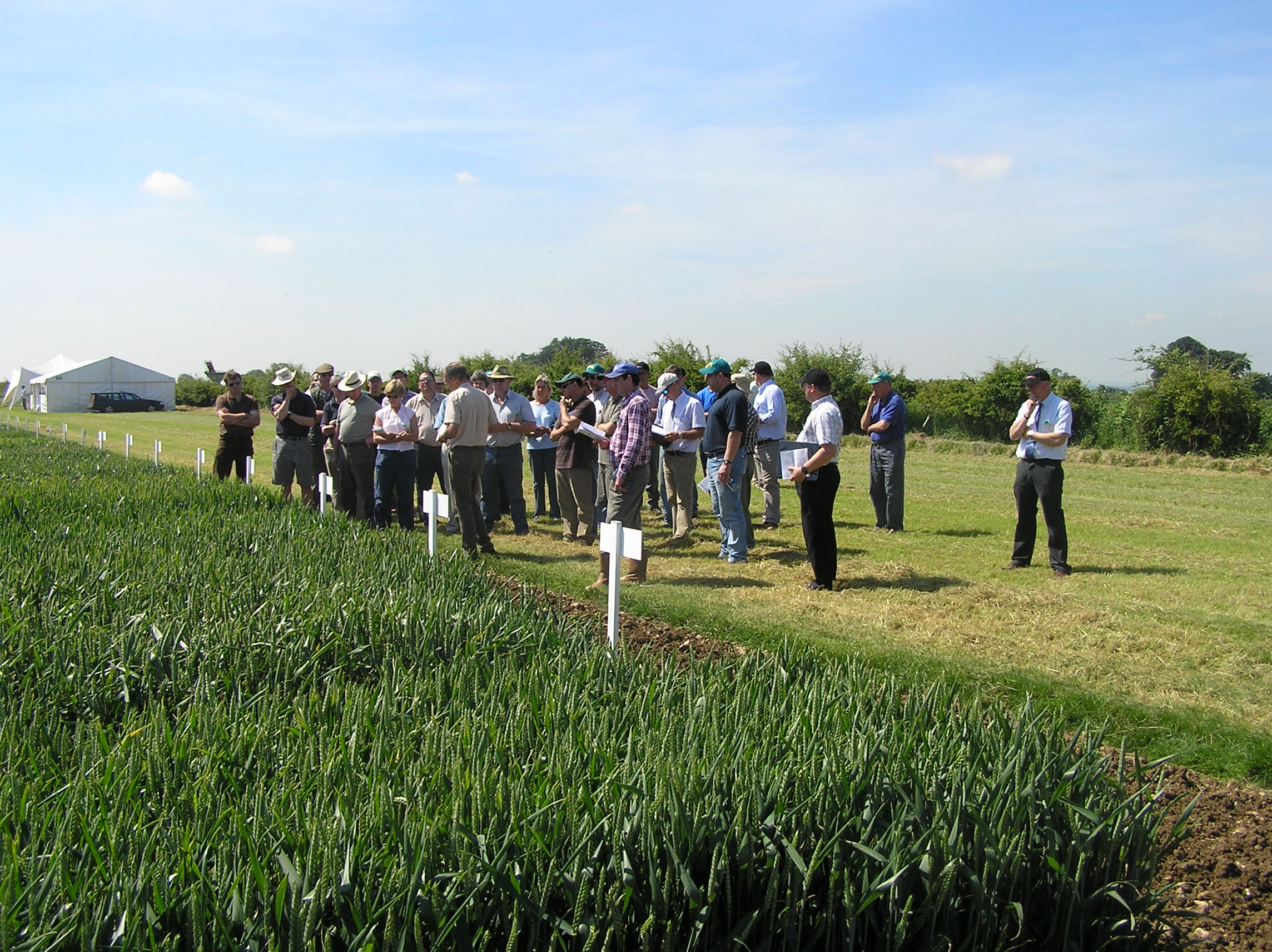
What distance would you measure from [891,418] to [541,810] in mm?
9572

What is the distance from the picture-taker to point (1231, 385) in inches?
986

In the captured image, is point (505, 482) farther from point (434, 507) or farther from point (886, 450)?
point (886, 450)

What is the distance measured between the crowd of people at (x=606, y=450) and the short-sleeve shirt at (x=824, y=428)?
2 cm

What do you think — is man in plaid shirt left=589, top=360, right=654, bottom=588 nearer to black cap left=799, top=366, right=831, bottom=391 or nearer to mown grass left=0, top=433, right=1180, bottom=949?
black cap left=799, top=366, right=831, bottom=391

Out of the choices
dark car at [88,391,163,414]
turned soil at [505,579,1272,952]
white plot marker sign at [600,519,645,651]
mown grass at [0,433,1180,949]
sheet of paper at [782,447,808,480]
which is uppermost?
dark car at [88,391,163,414]

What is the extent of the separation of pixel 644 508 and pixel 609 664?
34.0 feet

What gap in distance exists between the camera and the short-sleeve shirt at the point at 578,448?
35.7 ft

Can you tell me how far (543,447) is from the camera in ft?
41.5

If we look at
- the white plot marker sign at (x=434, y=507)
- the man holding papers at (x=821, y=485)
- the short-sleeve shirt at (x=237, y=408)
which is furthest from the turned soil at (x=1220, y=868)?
the short-sleeve shirt at (x=237, y=408)

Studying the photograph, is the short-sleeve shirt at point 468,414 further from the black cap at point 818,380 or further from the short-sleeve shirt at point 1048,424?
the short-sleeve shirt at point 1048,424

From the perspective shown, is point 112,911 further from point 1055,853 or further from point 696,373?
point 696,373

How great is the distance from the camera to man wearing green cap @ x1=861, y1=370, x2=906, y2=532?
11.3 meters

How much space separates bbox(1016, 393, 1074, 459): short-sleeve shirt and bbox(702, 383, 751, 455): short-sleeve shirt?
2.35 metres

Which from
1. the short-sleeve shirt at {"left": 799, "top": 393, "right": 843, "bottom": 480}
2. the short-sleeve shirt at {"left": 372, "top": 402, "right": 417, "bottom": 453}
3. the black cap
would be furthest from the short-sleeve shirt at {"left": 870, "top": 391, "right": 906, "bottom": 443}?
the short-sleeve shirt at {"left": 372, "top": 402, "right": 417, "bottom": 453}
